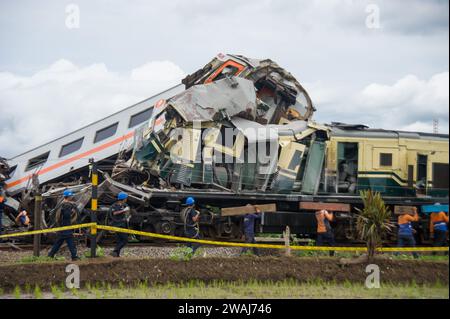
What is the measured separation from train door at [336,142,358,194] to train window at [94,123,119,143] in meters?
7.55

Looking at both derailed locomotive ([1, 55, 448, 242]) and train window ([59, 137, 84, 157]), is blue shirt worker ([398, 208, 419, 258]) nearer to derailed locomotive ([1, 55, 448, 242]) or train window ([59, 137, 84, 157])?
derailed locomotive ([1, 55, 448, 242])

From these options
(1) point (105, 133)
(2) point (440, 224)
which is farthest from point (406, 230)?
(1) point (105, 133)

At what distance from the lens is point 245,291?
9.70 metres

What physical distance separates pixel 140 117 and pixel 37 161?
3.68 meters

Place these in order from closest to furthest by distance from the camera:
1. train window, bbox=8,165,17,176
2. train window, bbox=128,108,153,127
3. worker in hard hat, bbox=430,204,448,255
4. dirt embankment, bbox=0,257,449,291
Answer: dirt embankment, bbox=0,257,449,291
worker in hard hat, bbox=430,204,448,255
train window, bbox=8,165,17,176
train window, bbox=128,108,153,127

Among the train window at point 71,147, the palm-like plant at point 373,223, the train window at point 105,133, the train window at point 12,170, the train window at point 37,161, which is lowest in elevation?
the palm-like plant at point 373,223

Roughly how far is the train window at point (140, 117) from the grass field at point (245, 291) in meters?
9.81

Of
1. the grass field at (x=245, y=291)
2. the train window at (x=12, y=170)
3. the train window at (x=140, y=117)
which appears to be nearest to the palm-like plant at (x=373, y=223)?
the grass field at (x=245, y=291)

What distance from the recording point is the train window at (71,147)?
18906mm

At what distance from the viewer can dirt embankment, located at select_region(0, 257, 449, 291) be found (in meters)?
10.4

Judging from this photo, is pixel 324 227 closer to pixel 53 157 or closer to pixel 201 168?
pixel 201 168

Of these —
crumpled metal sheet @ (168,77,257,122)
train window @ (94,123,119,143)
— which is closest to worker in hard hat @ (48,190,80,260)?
crumpled metal sheet @ (168,77,257,122)

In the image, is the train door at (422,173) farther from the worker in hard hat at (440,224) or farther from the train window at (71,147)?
the train window at (71,147)
